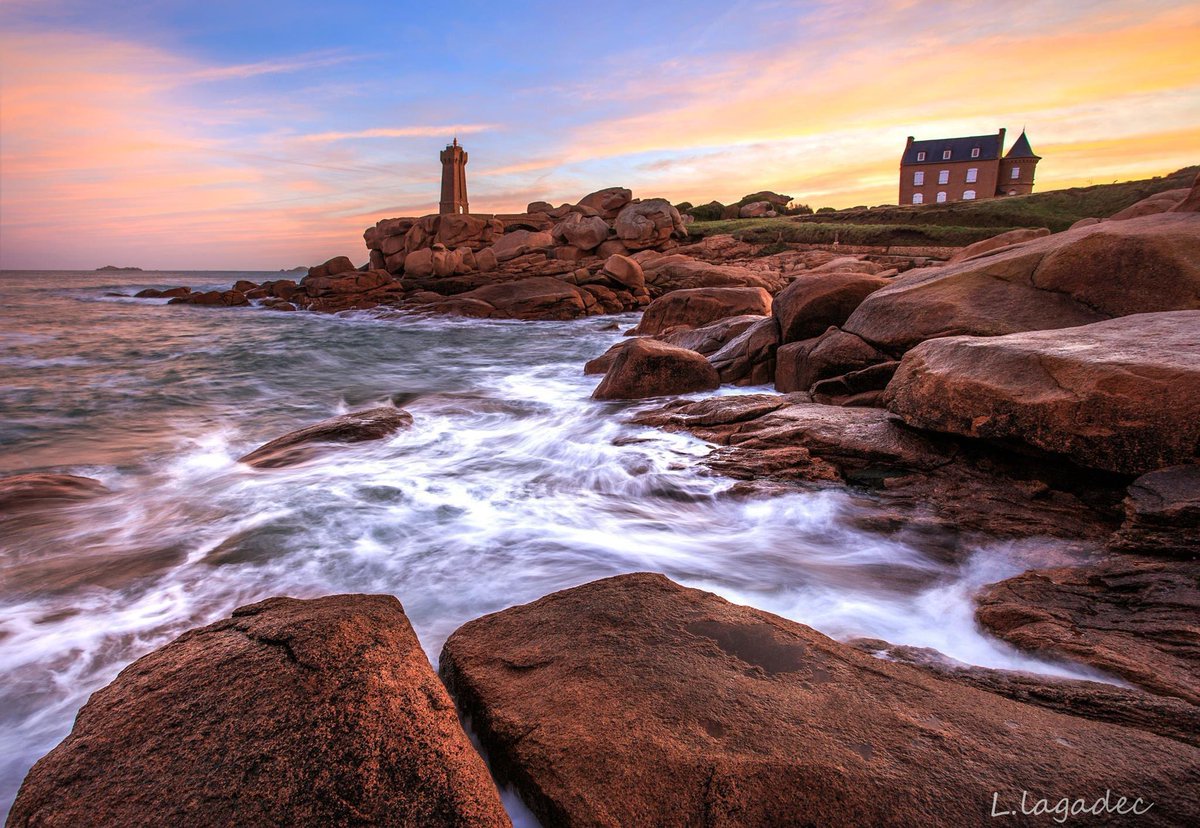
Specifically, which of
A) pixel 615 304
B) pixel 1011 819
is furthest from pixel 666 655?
pixel 615 304

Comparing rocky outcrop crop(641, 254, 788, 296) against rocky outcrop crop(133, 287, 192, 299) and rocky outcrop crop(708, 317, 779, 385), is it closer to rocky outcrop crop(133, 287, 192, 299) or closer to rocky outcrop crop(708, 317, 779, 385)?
rocky outcrop crop(708, 317, 779, 385)

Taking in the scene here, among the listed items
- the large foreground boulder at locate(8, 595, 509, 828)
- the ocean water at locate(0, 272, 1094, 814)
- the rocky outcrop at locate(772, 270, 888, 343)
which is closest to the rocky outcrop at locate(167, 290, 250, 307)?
the ocean water at locate(0, 272, 1094, 814)

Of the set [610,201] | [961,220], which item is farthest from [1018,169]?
[610,201]

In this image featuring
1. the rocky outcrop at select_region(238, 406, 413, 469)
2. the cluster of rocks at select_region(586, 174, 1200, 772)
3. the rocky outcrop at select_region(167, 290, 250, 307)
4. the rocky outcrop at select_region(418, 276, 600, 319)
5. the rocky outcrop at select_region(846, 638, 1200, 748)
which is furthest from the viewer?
the rocky outcrop at select_region(167, 290, 250, 307)

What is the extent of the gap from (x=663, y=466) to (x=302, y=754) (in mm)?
4052

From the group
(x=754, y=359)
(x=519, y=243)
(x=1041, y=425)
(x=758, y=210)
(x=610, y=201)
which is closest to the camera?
(x=1041, y=425)

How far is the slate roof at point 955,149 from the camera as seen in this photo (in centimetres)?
4812

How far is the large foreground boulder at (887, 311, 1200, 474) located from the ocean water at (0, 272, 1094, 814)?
2.29ft

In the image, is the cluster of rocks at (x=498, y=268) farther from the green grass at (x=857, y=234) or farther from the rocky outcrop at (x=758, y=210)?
the rocky outcrop at (x=758, y=210)

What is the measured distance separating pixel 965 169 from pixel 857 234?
2701cm

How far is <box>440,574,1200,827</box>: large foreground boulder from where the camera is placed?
61.2 inches

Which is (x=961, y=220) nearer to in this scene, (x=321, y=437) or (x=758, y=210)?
(x=758, y=210)

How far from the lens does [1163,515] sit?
2822 mm

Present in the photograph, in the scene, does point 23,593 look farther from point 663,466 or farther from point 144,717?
point 663,466
